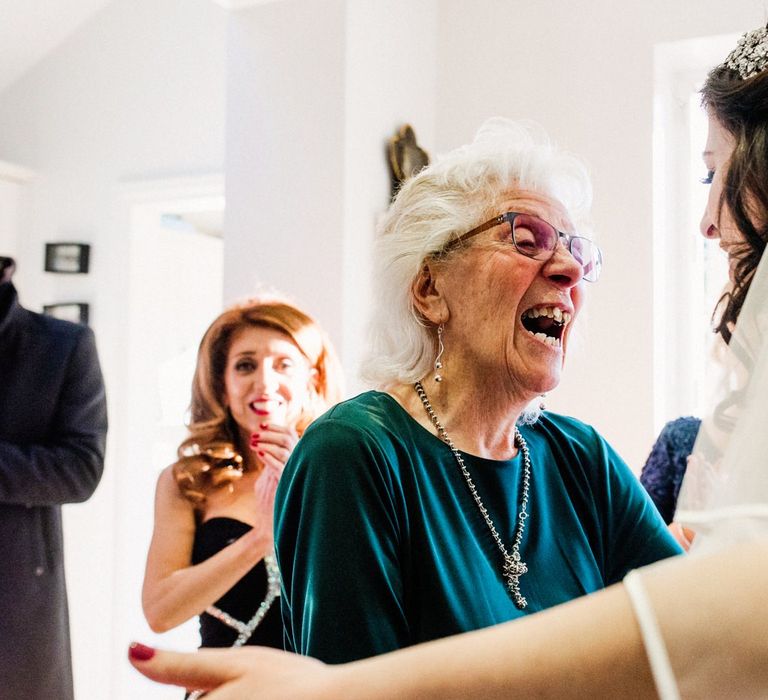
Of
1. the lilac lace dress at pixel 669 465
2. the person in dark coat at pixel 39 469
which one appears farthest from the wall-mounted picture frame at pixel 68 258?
the lilac lace dress at pixel 669 465

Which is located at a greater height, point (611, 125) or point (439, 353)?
point (611, 125)

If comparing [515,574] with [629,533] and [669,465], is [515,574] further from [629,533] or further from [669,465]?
[669,465]

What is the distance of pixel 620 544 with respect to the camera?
1.25m

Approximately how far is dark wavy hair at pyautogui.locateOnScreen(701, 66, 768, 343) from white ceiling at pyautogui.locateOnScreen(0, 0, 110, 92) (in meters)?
3.48

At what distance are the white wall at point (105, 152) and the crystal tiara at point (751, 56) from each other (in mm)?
2894

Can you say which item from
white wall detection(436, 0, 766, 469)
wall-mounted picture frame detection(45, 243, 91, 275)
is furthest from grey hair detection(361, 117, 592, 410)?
wall-mounted picture frame detection(45, 243, 91, 275)

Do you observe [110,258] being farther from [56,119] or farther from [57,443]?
[57,443]

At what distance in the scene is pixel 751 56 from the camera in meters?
0.96

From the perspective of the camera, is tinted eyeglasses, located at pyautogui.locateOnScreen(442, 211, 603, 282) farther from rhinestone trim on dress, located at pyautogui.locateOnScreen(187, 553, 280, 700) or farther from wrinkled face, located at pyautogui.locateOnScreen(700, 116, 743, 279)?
rhinestone trim on dress, located at pyautogui.locateOnScreen(187, 553, 280, 700)

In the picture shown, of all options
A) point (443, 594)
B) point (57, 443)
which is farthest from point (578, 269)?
point (57, 443)

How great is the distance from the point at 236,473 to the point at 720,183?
1278 mm

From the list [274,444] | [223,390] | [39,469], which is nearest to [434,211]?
[274,444]

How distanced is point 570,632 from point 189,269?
433 centimetres

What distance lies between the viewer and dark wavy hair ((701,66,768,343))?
855 millimetres
